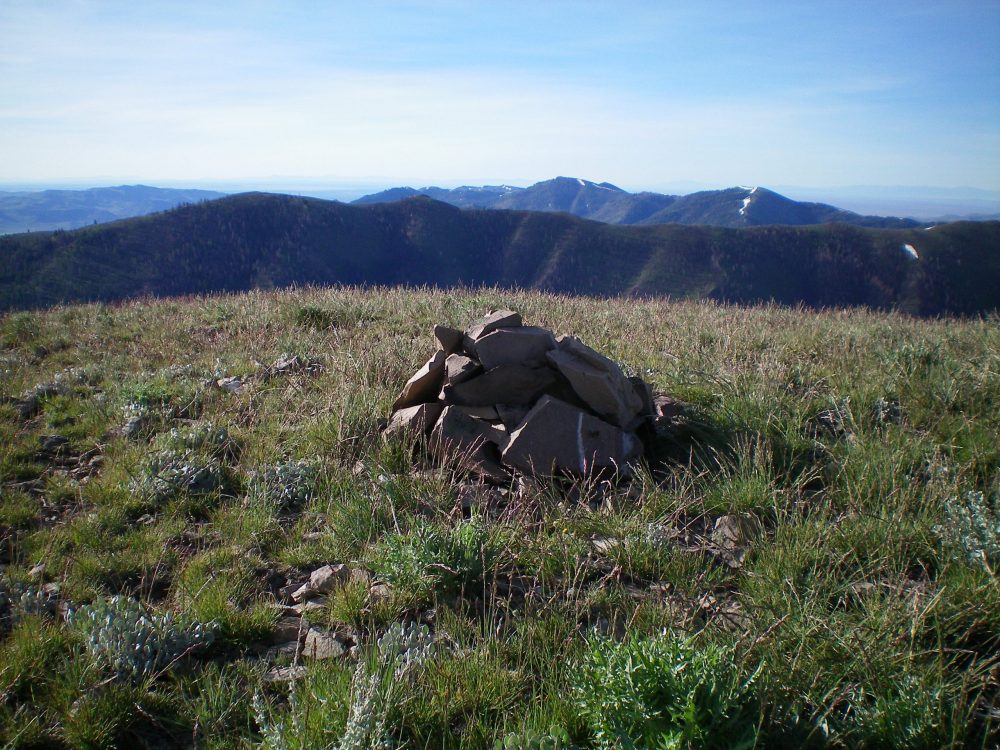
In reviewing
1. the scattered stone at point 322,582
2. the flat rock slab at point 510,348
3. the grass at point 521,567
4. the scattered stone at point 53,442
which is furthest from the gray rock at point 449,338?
the scattered stone at point 53,442

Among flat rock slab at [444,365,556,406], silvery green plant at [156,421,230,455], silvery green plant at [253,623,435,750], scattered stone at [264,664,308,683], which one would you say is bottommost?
scattered stone at [264,664,308,683]

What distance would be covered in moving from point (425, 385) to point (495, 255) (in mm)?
113667

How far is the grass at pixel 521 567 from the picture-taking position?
87.8 inches

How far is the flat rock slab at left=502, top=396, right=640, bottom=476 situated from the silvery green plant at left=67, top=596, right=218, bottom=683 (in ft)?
7.31

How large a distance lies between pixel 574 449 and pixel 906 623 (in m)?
2.23

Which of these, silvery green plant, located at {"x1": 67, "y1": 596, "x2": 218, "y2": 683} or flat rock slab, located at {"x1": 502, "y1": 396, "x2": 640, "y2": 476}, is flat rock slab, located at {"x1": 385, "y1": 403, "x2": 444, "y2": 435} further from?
silvery green plant, located at {"x1": 67, "y1": 596, "x2": 218, "y2": 683}

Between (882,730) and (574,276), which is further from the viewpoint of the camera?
(574,276)

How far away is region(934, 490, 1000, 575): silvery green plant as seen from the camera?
9.80 ft

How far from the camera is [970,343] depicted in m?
7.96

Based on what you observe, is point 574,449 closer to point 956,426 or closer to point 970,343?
point 956,426

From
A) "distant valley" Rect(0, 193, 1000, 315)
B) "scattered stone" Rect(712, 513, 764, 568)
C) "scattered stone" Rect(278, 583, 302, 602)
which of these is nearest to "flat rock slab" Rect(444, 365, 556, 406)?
"scattered stone" Rect(712, 513, 764, 568)

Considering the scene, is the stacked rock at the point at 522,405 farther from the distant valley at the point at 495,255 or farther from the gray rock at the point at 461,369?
the distant valley at the point at 495,255

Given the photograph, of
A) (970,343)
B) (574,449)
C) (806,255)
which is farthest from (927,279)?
(574,449)

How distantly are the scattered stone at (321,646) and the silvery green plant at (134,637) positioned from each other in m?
0.44
